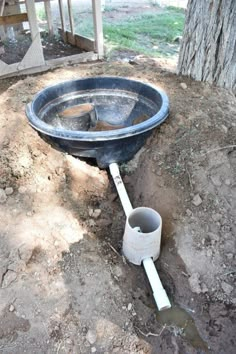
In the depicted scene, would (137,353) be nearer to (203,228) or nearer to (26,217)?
(203,228)

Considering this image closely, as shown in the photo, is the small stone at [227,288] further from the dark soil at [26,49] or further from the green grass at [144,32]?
the dark soil at [26,49]

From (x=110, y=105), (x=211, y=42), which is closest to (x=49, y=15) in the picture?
(x=110, y=105)

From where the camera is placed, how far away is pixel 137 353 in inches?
73.4

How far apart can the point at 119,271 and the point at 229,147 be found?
4.07 ft

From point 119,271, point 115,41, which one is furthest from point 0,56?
point 119,271

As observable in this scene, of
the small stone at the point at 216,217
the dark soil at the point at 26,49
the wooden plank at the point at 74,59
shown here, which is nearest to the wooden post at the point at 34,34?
the wooden plank at the point at 74,59

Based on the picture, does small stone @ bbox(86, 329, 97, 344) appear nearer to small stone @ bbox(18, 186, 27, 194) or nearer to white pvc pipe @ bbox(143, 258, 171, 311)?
white pvc pipe @ bbox(143, 258, 171, 311)

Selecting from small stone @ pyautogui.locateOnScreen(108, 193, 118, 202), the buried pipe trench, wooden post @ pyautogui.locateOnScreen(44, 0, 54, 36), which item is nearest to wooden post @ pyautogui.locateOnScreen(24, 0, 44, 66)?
wooden post @ pyautogui.locateOnScreen(44, 0, 54, 36)

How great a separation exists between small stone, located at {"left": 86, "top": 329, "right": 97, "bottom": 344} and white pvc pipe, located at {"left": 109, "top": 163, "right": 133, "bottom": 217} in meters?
0.79

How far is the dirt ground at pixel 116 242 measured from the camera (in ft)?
6.28

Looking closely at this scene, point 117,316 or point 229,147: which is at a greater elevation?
point 229,147

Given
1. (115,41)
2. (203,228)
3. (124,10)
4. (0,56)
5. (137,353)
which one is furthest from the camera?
(124,10)

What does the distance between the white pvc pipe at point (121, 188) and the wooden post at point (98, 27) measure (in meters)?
2.86

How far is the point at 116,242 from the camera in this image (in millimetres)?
2414
